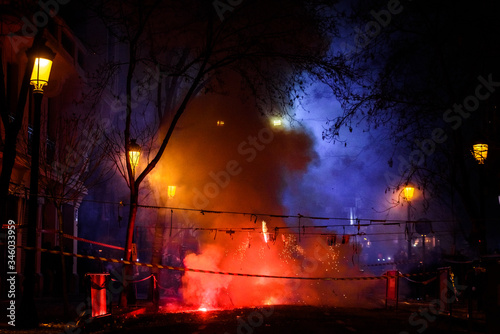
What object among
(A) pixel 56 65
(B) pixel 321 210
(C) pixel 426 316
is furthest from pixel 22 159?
(B) pixel 321 210

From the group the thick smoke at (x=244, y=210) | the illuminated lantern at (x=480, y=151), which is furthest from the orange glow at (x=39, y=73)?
the thick smoke at (x=244, y=210)

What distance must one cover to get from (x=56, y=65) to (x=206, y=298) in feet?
38.9

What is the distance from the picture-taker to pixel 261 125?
3769cm

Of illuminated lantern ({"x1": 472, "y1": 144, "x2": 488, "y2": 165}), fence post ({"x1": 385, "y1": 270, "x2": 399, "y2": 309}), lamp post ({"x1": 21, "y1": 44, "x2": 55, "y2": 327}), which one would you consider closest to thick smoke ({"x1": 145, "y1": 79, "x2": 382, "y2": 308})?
fence post ({"x1": 385, "y1": 270, "x2": 399, "y2": 309})

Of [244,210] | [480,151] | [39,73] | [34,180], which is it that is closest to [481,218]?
[480,151]

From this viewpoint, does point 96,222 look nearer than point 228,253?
No

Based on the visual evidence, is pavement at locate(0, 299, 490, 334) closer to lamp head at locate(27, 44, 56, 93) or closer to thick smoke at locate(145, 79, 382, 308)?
lamp head at locate(27, 44, 56, 93)

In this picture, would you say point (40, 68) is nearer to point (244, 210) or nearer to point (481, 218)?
point (481, 218)

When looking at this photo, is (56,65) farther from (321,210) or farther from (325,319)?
(321,210)

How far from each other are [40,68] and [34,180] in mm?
2199

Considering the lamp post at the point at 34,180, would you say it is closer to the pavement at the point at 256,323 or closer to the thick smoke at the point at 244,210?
the pavement at the point at 256,323

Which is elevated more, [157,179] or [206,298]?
[157,179]

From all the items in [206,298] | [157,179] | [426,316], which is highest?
[157,179]

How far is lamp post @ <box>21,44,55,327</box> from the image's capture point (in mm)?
9695
